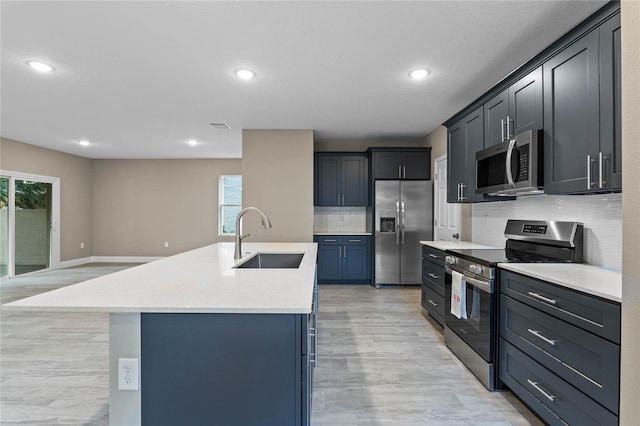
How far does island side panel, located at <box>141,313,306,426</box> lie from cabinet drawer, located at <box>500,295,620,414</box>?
1.33 m

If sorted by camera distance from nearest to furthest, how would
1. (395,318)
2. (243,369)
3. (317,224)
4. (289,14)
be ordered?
(243,369) → (289,14) → (395,318) → (317,224)

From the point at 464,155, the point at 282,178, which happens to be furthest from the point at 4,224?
the point at 464,155

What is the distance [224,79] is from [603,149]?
295cm

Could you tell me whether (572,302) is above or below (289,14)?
below

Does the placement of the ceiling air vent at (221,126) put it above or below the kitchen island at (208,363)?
above

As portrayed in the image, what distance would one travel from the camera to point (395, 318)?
3.71 metres

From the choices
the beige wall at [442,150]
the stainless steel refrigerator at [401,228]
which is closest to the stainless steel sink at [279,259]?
the beige wall at [442,150]

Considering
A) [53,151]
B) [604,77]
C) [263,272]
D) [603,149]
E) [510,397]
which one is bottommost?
[510,397]

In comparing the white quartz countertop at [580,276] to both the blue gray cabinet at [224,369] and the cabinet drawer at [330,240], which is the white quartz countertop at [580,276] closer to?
the blue gray cabinet at [224,369]

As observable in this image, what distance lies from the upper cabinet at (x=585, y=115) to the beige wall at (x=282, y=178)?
10.7 ft

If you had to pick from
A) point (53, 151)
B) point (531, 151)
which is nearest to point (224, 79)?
point (531, 151)

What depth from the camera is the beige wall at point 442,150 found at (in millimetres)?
4039

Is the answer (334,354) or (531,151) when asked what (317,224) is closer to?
(334,354)

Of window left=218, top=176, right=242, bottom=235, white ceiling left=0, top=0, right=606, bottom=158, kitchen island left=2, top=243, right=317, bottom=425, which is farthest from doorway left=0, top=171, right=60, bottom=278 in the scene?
kitchen island left=2, top=243, right=317, bottom=425
